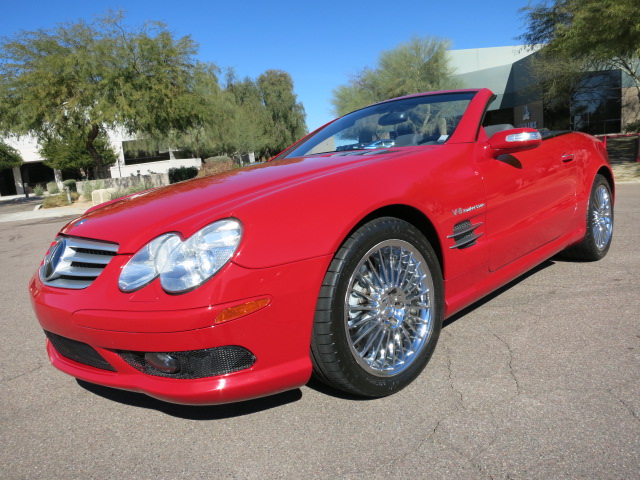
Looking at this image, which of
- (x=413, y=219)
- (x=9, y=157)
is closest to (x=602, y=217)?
(x=413, y=219)

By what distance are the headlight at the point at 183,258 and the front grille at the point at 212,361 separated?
10.2 inches

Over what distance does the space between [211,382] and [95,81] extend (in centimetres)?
2276

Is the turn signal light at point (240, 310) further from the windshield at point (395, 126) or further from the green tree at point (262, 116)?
the green tree at point (262, 116)

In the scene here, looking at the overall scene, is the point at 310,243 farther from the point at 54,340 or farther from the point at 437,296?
the point at 54,340

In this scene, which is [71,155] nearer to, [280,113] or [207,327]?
[280,113]

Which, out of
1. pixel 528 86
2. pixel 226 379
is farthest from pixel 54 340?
pixel 528 86

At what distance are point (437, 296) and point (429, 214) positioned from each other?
42 centimetres

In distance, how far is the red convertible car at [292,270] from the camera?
188cm

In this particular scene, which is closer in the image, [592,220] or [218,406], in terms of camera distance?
[218,406]

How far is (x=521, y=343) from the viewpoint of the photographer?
2846 millimetres

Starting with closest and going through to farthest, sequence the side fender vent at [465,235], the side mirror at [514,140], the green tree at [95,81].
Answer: the side fender vent at [465,235] → the side mirror at [514,140] → the green tree at [95,81]

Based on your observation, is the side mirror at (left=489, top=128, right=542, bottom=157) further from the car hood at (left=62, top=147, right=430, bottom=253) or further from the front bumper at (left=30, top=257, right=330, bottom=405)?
the front bumper at (left=30, top=257, right=330, bottom=405)

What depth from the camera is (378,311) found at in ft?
7.65

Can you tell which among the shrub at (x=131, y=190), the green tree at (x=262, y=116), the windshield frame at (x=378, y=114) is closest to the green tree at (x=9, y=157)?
the green tree at (x=262, y=116)
